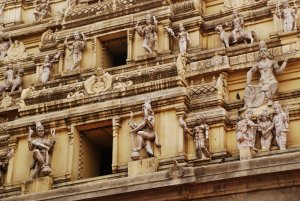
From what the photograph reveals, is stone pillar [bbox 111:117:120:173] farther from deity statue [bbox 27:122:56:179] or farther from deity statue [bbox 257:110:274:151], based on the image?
deity statue [bbox 257:110:274:151]

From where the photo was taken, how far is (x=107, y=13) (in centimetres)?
2388

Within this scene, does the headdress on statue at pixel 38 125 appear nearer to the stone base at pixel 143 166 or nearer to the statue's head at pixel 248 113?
the stone base at pixel 143 166

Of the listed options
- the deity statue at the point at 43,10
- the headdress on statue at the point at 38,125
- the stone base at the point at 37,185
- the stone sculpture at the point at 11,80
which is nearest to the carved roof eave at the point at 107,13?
the deity statue at the point at 43,10

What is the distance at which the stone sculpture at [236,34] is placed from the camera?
21.5m

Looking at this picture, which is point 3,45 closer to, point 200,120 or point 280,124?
point 200,120

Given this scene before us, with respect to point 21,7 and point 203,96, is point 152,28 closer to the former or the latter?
point 203,96

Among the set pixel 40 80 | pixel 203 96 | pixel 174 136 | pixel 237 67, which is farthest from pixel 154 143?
pixel 40 80

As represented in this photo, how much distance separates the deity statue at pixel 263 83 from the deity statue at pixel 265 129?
1.98ft

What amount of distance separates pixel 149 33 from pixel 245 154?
6342 mm

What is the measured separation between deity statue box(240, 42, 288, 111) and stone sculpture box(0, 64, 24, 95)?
348 inches

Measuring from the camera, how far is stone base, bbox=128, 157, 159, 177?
18.8m

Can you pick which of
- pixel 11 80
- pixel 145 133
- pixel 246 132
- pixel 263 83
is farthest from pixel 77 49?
pixel 246 132

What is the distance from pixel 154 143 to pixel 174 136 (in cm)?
61

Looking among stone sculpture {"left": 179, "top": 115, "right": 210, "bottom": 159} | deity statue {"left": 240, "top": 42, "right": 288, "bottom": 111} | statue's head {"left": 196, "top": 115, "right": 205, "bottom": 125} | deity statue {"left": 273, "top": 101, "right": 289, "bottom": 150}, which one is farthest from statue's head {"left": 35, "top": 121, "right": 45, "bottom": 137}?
deity statue {"left": 273, "top": 101, "right": 289, "bottom": 150}
